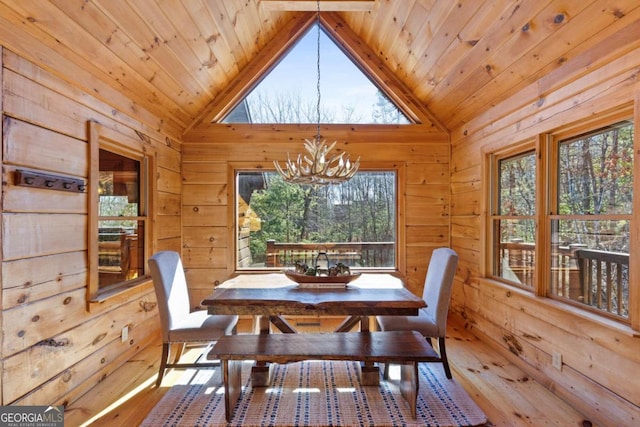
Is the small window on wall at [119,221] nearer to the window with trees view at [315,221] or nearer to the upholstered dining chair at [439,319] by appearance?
the window with trees view at [315,221]

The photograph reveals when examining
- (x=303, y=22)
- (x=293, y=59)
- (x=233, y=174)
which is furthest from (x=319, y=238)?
(x=303, y=22)

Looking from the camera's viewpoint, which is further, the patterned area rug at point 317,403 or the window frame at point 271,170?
the window frame at point 271,170

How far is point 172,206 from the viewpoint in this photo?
380cm

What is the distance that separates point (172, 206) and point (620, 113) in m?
3.96

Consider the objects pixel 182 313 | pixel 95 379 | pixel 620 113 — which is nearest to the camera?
pixel 620 113

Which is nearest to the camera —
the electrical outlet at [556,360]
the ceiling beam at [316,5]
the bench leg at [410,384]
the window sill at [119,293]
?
the bench leg at [410,384]

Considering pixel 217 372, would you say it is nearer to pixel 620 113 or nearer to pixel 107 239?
pixel 107 239

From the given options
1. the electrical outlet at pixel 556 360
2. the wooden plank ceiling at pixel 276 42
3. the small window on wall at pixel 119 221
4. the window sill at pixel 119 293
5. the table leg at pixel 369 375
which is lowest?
the table leg at pixel 369 375

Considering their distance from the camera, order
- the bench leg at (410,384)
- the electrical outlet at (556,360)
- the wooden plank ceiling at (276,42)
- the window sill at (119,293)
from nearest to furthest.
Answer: the wooden plank ceiling at (276,42)
the bench leg at (410,384)
the electrical outlet at (556,360)
the window sill at (119,293)

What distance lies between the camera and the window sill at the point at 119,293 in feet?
8.01

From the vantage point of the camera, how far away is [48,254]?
205 cm

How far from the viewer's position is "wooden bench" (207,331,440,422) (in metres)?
2.05

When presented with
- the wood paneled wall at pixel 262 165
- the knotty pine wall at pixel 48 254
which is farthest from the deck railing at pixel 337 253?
the knotty pine wall at pixel 48 254

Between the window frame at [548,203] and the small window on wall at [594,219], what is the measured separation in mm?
28
